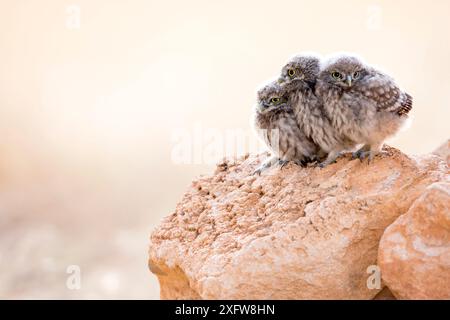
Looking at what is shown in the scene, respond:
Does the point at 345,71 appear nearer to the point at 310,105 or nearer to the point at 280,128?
the point at 310,105

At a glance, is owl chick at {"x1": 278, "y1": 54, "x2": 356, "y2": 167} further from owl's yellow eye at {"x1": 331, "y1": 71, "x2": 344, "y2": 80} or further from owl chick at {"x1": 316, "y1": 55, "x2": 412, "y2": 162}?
owl's yellow eye at {"x1": 331, "y1": 71, "x2": 344, "y2": 80}

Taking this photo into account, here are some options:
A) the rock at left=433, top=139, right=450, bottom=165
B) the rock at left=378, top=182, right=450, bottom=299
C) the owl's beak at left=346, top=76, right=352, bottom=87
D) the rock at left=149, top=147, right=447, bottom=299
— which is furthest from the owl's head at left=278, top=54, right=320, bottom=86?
the rock at left=433, top=139, right=450, bottom=165

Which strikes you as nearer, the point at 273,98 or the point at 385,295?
the point at 385,295

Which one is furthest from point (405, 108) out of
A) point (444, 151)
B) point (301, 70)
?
point (444, 151)
